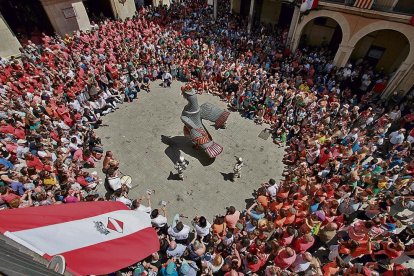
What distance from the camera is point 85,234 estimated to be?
475 centimetres

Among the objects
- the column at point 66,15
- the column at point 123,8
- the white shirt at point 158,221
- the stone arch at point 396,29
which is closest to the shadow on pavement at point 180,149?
the white shirt at point 158,221

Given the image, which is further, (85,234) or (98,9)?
(98,9)

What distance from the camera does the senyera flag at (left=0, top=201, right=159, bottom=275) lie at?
399 cm

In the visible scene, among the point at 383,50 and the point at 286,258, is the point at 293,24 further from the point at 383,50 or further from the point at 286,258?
the point at 286,258

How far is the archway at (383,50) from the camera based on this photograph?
14477 millimetres

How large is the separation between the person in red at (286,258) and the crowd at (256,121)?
4cm

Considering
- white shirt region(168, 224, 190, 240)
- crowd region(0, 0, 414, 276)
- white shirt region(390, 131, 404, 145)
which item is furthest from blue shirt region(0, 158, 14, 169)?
white shirt region(390, 131, 404, 145)

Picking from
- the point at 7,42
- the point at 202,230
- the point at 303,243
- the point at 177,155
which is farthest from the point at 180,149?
the point at 7,42

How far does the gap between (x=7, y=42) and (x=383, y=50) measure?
25411 mm

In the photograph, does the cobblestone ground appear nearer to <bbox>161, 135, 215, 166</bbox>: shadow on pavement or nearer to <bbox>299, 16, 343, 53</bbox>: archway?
<bbox>161, 135, 215, 166</bbox>: shadow on pavement

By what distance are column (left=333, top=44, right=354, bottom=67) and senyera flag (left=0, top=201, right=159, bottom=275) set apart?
614 inches

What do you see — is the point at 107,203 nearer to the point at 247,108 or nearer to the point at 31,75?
the point at 247,108

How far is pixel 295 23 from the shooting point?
16328 millimetres

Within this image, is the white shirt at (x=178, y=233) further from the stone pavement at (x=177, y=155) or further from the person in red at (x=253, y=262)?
the stone pavement at (x=177, y=155)
